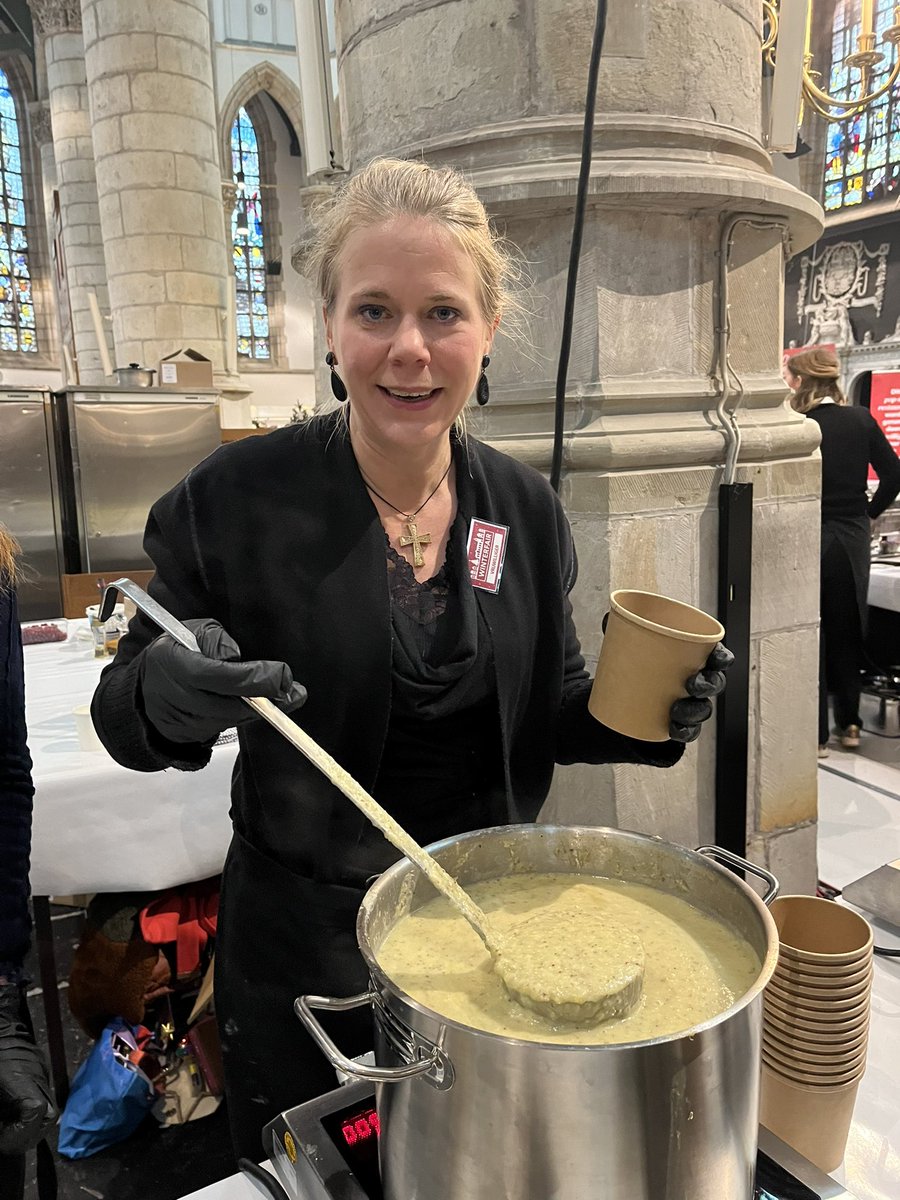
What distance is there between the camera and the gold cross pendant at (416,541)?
1.40 m

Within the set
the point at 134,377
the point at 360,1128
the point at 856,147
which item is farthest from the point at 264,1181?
the point at 856,147

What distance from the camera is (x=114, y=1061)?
2.29 meters

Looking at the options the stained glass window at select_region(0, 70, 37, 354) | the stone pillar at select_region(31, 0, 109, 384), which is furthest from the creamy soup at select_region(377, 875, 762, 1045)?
the stained glass window at select_region(0, 70, 37, 354)

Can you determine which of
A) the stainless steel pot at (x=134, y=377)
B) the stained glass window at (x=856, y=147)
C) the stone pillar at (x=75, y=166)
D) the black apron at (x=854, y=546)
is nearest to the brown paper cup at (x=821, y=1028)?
the black apron at (x=854, y=546)

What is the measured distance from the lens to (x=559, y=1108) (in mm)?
596

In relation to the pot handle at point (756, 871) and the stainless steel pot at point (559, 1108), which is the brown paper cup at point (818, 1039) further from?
the stainless steel pot at point (559, 1108)

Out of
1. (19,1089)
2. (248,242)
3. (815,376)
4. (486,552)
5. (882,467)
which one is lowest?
(19,1089)

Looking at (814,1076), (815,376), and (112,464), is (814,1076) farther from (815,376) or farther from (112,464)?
(112,464)

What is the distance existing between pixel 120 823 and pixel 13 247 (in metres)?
18.1

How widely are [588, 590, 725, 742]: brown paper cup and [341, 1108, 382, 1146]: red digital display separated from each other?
58 centimetres

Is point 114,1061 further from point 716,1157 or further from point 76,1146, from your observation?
point 716,1157

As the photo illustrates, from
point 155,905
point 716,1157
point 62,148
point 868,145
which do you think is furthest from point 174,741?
point 868,145

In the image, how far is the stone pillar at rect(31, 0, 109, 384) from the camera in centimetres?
1024

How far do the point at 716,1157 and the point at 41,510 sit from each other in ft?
19.1
